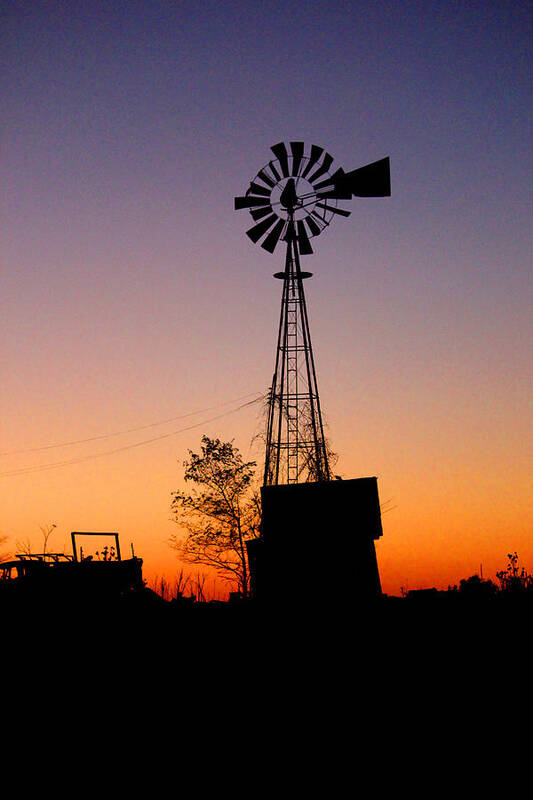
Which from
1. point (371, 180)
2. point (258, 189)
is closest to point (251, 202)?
Result: point (258, 189)

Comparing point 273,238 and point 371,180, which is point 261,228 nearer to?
point 273,238

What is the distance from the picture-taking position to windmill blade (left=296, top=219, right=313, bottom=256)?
32.3 m

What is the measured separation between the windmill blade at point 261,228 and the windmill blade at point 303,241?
1046mm

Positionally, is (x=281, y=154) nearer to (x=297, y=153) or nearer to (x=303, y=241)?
(x=297, y=153)

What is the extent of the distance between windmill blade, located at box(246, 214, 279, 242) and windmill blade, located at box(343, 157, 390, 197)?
3.35 m

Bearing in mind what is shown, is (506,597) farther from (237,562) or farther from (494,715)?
(237,562)

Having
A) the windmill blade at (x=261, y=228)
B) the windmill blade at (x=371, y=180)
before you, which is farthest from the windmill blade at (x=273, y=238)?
the windmill blade at (x=371, y=180)

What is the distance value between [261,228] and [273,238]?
25.9 inches

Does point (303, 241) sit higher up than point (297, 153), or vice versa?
point (297, 153)

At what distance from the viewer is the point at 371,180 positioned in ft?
101

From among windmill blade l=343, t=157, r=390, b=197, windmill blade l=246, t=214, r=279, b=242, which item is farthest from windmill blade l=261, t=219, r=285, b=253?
windmill blade l=343, t=157, r=390, b=197

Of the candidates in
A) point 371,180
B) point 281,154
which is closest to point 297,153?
point 281,154

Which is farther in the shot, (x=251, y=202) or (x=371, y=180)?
Answer: (x=251, y=202)

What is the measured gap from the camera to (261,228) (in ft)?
108
